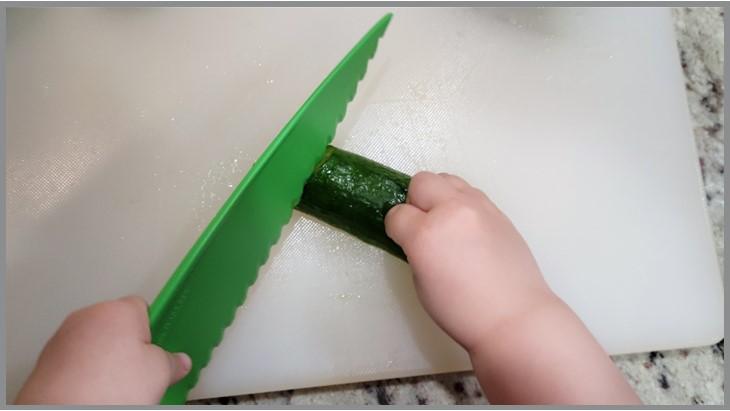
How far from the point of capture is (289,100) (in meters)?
1.34

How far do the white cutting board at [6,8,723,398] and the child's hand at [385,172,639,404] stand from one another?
0.60 ft

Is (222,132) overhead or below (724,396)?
overhead

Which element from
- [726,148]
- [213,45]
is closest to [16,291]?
[213,45]

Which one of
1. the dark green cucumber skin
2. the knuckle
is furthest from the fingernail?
the knuckle

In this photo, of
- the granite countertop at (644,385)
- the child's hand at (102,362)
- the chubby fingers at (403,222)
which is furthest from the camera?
the granite countertop at (644,385)

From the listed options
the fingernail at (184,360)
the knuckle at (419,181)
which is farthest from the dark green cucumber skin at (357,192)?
the fingernail at (184,360)

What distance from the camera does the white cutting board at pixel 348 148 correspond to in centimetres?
125

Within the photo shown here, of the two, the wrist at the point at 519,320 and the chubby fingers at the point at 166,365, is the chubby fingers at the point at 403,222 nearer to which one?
the wrist at the point at 519,320

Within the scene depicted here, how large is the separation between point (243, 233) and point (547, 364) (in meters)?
0.50

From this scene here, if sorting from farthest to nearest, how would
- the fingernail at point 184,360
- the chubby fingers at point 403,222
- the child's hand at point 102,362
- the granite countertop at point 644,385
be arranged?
the granite countertop at point 644,385 → the chubby fingers at point 403,222 → the fingernail at point 184,360 → the child's hand at point 102,362

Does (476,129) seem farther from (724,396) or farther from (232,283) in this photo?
(724,396)

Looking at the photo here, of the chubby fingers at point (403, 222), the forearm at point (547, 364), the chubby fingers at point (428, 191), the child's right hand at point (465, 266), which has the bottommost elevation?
the forearm at point (547, 364)

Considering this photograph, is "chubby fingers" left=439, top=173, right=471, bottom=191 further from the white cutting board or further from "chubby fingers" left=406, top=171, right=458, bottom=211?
the white cutting board

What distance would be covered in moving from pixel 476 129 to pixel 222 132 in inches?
20.1
